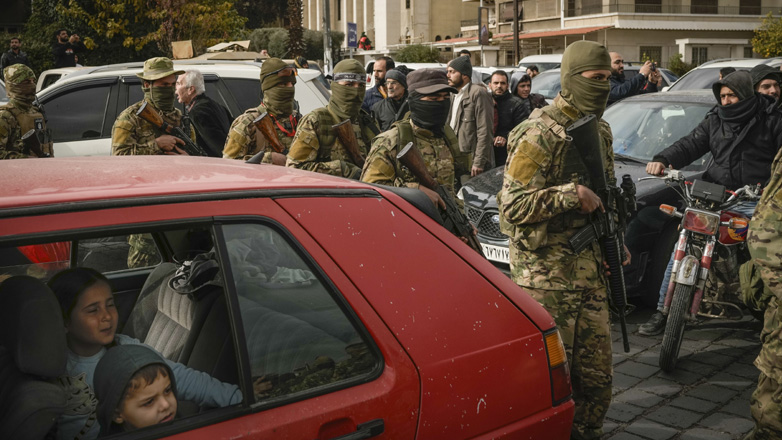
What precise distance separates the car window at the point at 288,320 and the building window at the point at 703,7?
57.5 meters

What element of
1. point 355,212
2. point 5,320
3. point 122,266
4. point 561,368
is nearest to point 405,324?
point 355,212

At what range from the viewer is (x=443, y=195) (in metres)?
4.40

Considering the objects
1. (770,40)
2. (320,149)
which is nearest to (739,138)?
(320,149)

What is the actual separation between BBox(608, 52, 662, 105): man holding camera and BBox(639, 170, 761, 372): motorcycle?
5.39m

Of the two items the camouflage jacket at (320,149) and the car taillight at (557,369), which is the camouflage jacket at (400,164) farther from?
the car taillight at (557,369)

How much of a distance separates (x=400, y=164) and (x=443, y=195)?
379 millimetres

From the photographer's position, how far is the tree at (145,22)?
24750 mm

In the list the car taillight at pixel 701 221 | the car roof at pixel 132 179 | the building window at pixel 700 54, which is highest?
→ the building window at pixel 700 54

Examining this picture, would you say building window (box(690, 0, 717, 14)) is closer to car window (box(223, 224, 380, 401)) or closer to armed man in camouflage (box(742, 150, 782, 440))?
armed man in camouflage (box(742, 150, 782, 440))

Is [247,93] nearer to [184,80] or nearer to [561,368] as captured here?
[184,80]

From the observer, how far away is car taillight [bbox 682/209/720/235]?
5.19 m

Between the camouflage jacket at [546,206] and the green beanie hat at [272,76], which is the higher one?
the green beanie hat at [272,76]

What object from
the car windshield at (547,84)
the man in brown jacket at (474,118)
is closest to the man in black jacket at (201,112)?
the man in brown jacket at (474,118)

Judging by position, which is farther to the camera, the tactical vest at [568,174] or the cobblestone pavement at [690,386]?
the cobblestone pavement at [690,386]
